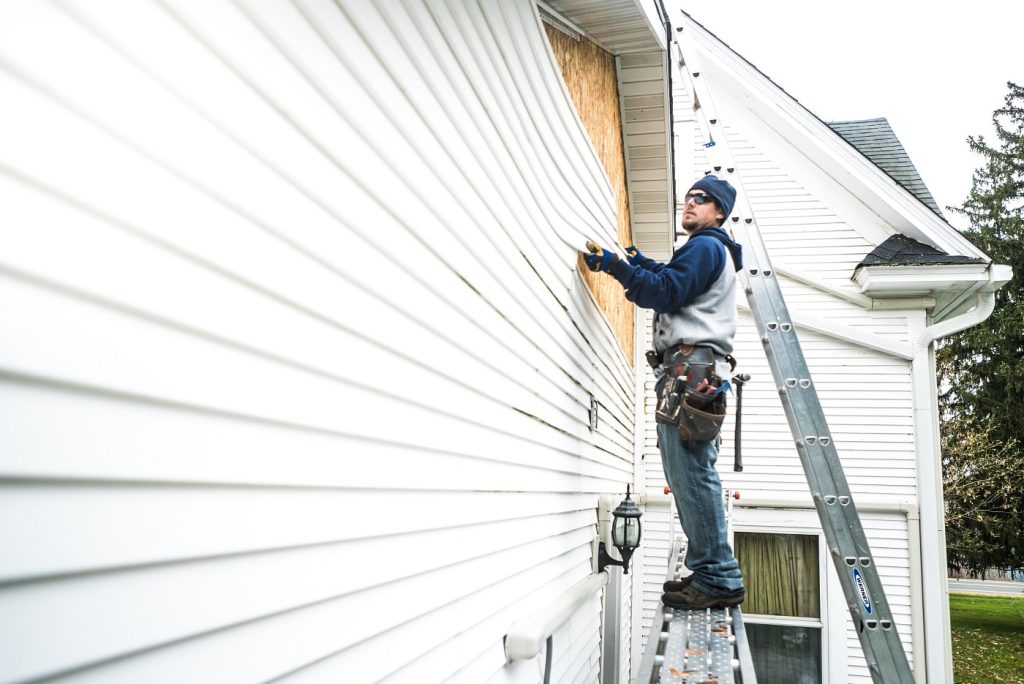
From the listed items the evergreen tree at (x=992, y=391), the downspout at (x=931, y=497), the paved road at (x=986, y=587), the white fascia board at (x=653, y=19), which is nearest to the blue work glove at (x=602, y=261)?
the white fascia board at (x=653, y=19)

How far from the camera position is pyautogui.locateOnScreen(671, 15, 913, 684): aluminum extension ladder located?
151 inches

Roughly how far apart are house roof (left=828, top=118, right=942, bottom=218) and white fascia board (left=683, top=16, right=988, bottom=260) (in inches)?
25.5

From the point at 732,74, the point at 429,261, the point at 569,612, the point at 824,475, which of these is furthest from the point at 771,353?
the point at 732,74

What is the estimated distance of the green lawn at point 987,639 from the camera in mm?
16125

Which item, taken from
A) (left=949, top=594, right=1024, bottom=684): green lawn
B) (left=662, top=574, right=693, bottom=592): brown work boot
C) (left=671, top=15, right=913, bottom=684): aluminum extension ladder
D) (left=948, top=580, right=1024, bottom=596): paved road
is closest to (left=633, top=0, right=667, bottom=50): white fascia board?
(left=671, top=15, right=913, bottom=684): aluminum extension ladder

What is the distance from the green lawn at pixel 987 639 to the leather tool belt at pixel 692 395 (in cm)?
1515

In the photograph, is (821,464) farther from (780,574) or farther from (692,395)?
(780,574)

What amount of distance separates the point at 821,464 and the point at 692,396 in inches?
39.0

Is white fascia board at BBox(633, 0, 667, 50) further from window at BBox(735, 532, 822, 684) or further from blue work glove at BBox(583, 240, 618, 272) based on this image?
window at BBox(735, 532, 822, 684)

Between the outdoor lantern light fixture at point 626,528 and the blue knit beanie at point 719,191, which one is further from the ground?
the blue knit beanie at point 719,191

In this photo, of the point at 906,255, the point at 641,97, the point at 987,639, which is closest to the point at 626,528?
the point at 641,97

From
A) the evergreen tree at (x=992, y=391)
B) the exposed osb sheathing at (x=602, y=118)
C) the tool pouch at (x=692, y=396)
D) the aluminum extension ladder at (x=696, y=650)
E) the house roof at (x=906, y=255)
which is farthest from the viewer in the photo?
the evergreen tree at (x=992, y=391)

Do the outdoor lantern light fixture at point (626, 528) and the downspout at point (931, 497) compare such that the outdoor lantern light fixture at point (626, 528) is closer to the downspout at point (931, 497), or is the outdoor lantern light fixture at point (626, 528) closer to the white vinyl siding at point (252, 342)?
the white vinyl siding at point (252, 342)

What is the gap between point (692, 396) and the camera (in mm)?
3582
